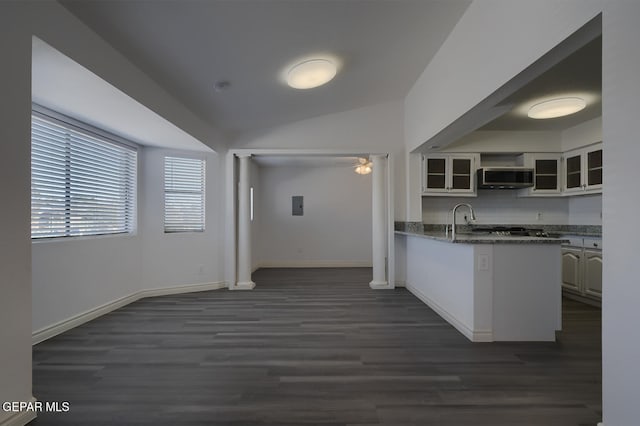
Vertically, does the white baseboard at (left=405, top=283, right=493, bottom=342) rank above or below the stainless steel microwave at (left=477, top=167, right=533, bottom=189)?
below

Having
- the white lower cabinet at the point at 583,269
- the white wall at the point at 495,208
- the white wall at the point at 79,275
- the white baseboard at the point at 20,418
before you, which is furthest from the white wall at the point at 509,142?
the white baseboard at the point at 20,418

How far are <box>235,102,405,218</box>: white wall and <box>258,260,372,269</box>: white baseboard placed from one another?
95.5 inches

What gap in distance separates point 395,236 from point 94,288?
4.12 metres

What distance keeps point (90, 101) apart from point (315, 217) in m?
4.95

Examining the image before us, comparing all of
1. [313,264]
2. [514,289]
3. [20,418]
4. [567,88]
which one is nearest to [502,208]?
[567,88]

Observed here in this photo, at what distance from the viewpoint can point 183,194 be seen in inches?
179

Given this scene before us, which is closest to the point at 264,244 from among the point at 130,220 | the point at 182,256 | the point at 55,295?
the point at 182,256

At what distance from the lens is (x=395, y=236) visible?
488 centimetres

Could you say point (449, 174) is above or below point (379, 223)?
above

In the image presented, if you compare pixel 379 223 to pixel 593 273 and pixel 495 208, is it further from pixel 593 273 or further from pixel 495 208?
pixel 593 273

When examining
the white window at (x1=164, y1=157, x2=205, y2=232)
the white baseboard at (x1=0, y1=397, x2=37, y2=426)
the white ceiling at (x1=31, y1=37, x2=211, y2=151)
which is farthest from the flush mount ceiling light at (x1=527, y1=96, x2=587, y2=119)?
the white baseboard at (x1=0, y1=397, x2=37, y2=426)

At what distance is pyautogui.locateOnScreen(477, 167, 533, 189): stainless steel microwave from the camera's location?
455 cm

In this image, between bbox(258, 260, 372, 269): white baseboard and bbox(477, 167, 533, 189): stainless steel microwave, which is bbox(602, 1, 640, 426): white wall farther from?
bbox(258, 260, 372, 269): white baseboard

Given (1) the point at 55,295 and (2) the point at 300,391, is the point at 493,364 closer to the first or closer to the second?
(2) the point at 300,391
